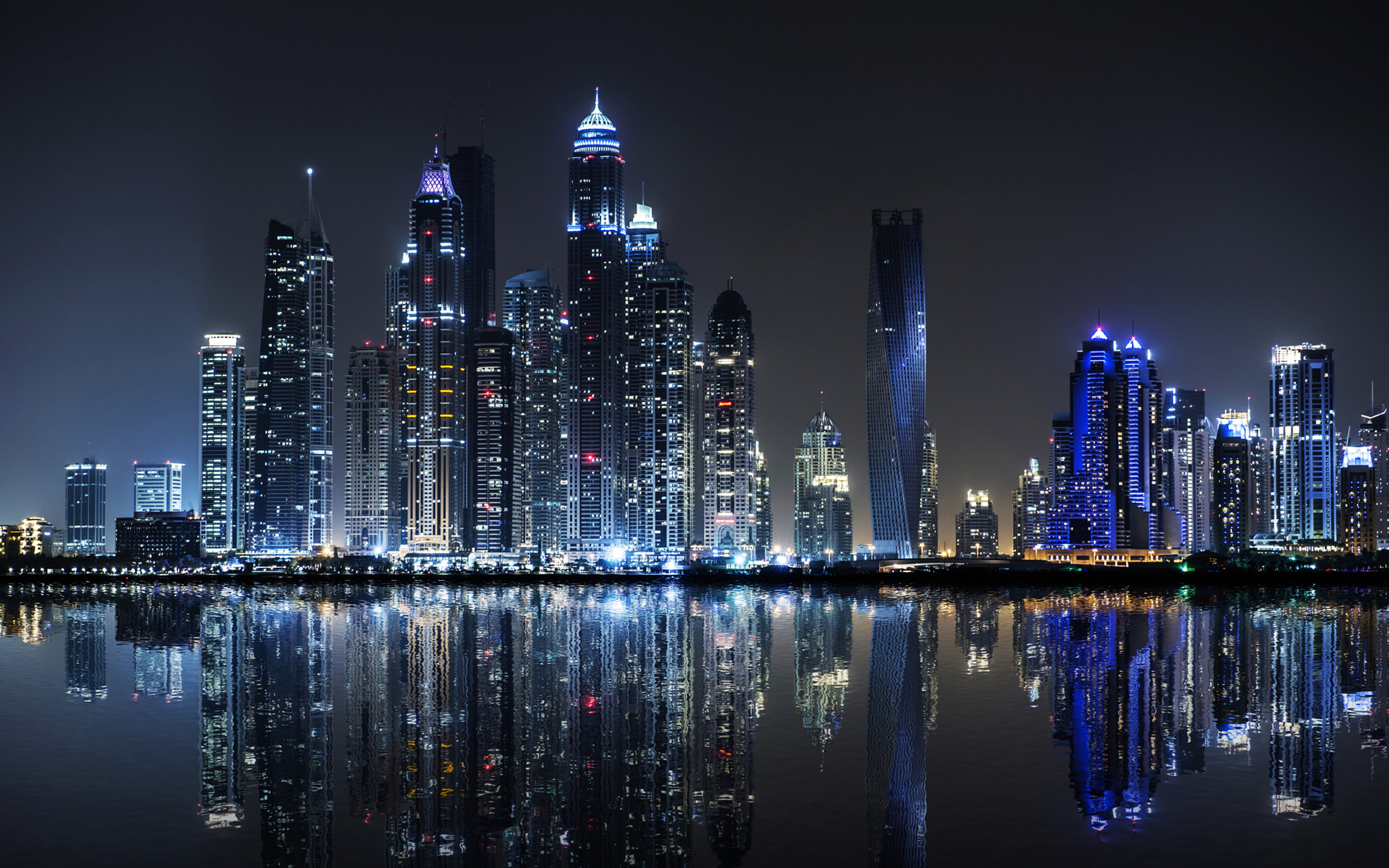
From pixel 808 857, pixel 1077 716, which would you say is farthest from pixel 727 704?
pixel 808 857

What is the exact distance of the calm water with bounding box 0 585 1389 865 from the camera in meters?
26.8

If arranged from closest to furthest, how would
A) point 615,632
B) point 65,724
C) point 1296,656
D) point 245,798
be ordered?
point 245,798 → point 65,724 → point 1296,656 → point 615,632

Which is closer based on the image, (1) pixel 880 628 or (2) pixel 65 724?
(2) pixel 65 724

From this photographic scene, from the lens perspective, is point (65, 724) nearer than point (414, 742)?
No

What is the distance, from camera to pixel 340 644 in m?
72.1

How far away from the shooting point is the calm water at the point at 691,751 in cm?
2684

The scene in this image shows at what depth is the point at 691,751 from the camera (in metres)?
36.3

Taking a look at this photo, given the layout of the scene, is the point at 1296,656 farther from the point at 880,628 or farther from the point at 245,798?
the point at 245,798

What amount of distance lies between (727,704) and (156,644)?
A: 139ft

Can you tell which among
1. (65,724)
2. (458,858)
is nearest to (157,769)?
(65,724)

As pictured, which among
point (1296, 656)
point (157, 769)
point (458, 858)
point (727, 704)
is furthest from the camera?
point (1296, 656)

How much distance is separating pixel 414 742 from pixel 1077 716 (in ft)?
69.3

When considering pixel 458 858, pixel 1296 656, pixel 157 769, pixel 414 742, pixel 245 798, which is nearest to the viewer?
pixel 458 858

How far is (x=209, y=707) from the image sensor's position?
4572cm
